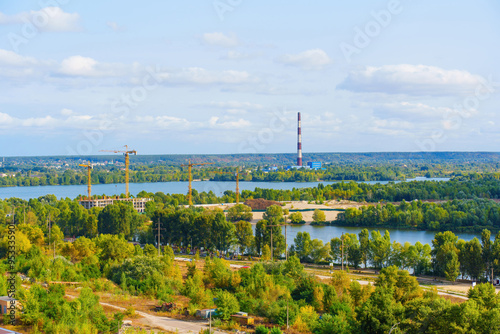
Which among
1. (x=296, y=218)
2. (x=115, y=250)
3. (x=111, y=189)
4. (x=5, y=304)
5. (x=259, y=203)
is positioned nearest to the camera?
(x=5, y=304)

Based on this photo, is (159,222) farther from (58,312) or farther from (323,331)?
(323,331)

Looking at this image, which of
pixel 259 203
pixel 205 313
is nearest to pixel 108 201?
pixel 259 203

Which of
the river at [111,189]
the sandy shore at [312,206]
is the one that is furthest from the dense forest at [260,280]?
the river at [111,189]

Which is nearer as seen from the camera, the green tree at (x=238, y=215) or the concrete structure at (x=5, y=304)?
the concrete structure at (x=5, y=304)

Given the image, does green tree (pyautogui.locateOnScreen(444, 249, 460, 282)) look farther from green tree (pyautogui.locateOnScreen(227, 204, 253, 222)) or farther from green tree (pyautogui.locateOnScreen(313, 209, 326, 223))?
green tree (pyautogui.locateOnScreen(227, 204, 253, 222))

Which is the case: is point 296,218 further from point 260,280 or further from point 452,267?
point 260,280

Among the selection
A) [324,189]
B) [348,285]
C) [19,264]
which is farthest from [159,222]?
[324,189]

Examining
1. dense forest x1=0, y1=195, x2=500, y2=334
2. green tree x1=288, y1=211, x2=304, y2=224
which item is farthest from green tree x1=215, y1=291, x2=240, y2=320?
green tree x1=288, y1=211, x2=304, y2=224

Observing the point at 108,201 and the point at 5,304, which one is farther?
the point at 108,201

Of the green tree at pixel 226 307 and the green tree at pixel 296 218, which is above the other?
the green tree at pixel 226 307

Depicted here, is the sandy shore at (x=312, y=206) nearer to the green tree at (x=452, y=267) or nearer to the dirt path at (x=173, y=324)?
the green tree at (x=452, y=267)

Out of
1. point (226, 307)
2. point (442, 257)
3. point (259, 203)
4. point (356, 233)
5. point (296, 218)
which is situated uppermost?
point (442, 257)
